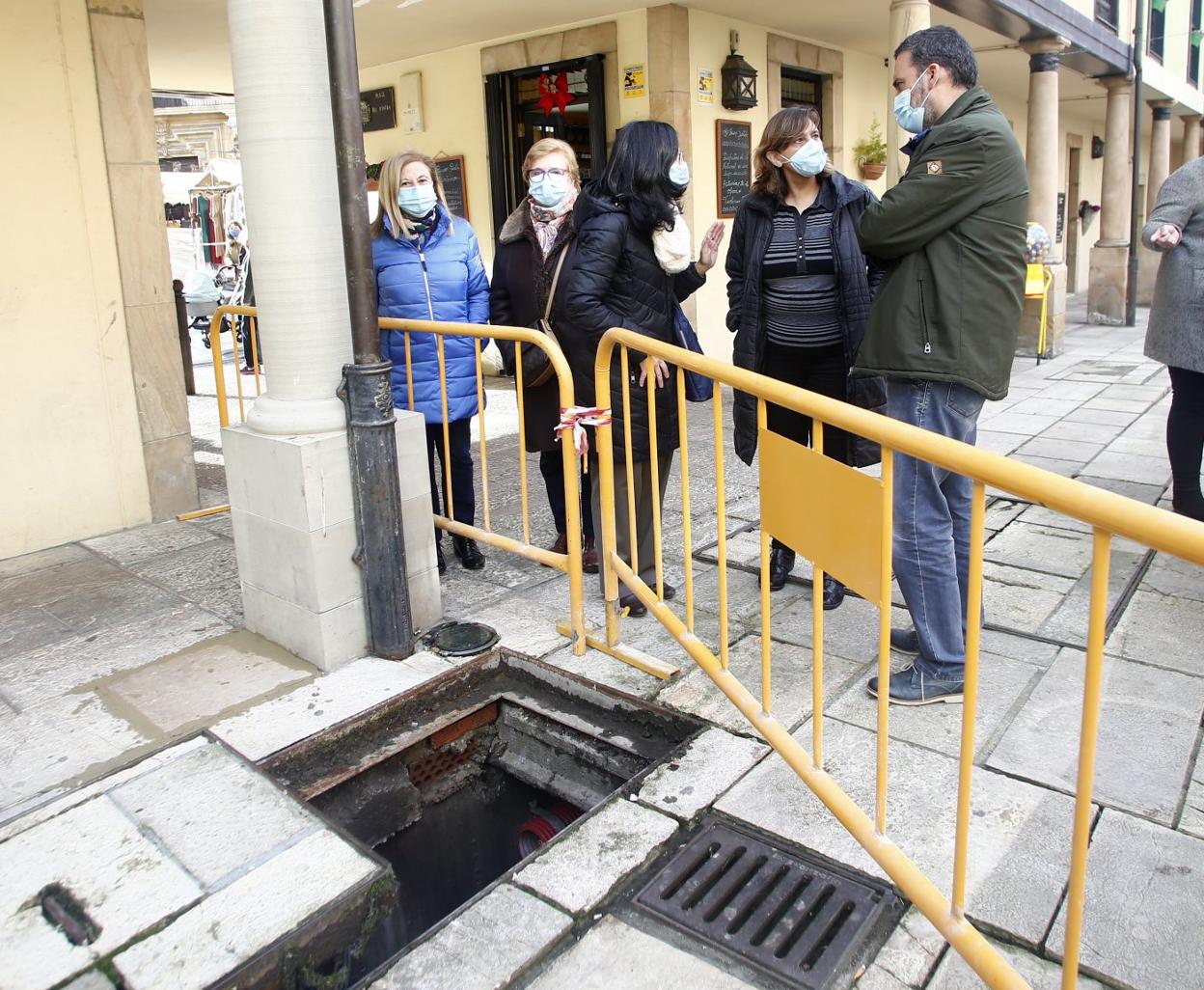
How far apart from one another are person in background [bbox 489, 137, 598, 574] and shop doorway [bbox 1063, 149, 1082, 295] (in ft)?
61.0

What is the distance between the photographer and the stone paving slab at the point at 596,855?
2.35 metres

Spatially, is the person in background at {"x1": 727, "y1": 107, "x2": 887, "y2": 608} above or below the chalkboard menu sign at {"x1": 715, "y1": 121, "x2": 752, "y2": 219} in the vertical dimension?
below

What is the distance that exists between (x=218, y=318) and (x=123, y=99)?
44.2 inches

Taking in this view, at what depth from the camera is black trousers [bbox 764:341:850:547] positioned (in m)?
3.76

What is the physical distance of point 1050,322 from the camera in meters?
11.3

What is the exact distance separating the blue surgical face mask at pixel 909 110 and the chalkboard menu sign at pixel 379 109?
27.5ft

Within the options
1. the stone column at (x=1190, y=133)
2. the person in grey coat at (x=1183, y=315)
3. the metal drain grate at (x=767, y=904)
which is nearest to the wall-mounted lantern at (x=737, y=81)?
the person in grey coat at (x=1183, y=315)

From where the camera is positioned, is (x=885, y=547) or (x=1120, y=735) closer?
(x=885, y=547)

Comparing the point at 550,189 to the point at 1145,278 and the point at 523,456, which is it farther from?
the point at 1145,278

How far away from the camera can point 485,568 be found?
14.8ft

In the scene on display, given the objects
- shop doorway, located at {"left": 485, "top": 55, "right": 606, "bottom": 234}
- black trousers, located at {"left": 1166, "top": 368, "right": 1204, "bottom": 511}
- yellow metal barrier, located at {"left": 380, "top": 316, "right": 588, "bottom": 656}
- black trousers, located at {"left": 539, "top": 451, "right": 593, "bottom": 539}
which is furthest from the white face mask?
shop doorway, located at {"left": 485, "top": 55, "right": 606, "bottom": 234}

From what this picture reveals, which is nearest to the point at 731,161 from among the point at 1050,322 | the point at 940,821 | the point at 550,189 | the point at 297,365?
the point at 1050,322

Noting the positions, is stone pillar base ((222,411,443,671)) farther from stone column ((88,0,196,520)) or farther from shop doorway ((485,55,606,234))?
shop doorway ((485,55,606,234))

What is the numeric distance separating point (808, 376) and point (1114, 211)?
12.1 metres
